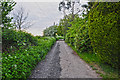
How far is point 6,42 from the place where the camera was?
3979mm

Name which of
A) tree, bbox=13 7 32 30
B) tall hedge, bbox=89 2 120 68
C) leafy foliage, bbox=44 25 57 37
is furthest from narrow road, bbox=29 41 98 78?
leafy foliage, bbox=44 25 57 37

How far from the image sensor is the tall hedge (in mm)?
2863

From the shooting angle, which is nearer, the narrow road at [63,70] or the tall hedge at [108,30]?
the tall hedge at [108,30]

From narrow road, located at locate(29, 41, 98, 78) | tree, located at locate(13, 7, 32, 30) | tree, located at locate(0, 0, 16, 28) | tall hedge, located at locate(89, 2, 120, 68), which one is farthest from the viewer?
tree, located at locate(13, 7, 32, 30)

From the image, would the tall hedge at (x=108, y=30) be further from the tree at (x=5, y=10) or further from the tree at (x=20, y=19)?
the tree at (x=20, y=19)

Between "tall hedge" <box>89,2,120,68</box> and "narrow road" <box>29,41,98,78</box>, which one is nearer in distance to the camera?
"tall hedge" <box>89,2,120,68</box>

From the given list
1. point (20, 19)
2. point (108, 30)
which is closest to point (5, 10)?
point (108, 30)

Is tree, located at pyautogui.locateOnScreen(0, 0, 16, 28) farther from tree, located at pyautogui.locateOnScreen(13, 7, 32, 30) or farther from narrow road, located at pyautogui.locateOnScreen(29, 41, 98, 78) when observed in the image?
tree, located at pyautogui.locateOnScreen(13, 7, 32, 30)

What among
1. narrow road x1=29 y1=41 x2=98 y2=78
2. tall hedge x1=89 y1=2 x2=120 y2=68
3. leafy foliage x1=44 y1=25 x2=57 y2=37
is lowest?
narrow road x1=29 y1=41 x2=98 y2=78

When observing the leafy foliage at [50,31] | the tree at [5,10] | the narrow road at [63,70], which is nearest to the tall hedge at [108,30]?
the narrow road at [63,70]

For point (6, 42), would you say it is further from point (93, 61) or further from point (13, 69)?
point (93, 61)

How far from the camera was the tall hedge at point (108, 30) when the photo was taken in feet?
9.39

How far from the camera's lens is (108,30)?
10.1 feet

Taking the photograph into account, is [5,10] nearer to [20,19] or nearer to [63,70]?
[63,70]
